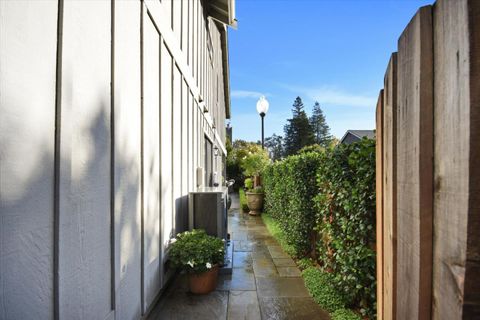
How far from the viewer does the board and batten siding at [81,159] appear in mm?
1267

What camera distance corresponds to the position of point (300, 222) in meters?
5.15

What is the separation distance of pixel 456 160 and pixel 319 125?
58.9 metres

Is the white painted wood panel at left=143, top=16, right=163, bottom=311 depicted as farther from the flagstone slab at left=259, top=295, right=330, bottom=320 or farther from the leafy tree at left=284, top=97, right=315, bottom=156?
the leafy tree at left=284, top=97, right=315, bottom=156

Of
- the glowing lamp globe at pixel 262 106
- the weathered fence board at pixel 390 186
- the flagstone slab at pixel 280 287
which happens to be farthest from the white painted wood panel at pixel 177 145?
the glowing lamp globe at pixel 262 106

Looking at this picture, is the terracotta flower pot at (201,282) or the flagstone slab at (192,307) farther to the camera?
the terracotta flower pot at (201,282)

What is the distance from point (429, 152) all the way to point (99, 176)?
80.0 inches

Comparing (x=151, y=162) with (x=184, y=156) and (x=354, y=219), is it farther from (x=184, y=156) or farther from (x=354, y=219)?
(x=354, y=219)

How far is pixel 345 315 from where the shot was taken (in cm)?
298

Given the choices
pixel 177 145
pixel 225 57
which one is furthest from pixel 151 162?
pixel 225 57

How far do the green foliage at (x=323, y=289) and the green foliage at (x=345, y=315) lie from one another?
0.34 ft

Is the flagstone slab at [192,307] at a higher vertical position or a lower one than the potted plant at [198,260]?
lower

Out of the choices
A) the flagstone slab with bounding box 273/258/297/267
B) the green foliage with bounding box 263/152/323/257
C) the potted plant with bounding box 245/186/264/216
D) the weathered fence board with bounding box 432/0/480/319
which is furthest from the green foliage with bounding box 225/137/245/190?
the weathered fence board with bounding box 432/0/480/319

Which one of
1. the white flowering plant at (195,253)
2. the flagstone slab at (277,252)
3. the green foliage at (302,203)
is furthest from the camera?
the flagstone slab at (277,252)

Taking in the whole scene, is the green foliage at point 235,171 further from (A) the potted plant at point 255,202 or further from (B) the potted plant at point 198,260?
(B) the potted plant at point 198,260
